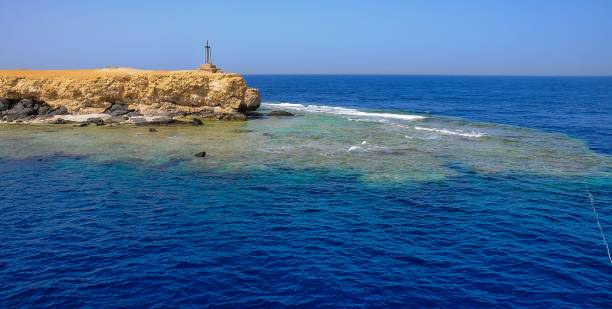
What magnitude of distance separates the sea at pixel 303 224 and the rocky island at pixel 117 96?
51.0ft

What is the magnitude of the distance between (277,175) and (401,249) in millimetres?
14885

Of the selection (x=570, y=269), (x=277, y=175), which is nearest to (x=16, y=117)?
(x=277, y=175)

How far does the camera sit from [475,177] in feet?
115

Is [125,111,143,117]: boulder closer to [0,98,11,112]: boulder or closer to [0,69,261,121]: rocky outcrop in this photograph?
[0,69,261,121]: rocky outcrop

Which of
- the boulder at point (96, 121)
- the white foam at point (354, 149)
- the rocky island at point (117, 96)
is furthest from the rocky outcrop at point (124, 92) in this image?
the white foam at point (354, 149)

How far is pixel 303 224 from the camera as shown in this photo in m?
25.5

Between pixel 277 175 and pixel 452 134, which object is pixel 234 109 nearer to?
pixel 452 134

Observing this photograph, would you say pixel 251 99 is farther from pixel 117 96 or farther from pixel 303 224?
pixel 303 224

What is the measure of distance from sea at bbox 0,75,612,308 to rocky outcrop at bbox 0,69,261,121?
1693cm

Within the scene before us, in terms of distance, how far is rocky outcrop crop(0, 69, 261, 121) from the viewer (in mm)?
63156

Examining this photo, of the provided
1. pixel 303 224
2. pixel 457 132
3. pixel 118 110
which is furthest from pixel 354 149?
pixel 118 110

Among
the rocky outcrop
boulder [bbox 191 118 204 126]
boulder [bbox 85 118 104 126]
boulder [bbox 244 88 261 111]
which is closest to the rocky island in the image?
the rocky outcrop

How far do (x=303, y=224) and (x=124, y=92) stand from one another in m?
47.4

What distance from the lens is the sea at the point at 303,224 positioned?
1847cm
